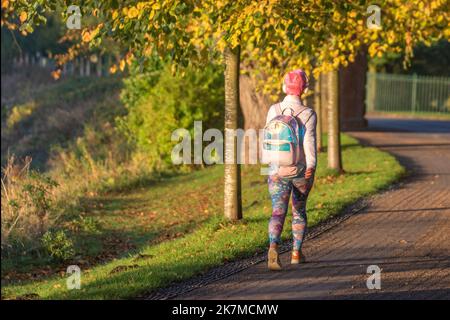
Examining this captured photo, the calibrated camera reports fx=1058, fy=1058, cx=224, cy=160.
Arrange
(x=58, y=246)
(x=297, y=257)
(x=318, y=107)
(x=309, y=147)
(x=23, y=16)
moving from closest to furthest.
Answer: (x=309, y=147), (x=297, y=257), (x=23, y=16), (x=58, y=246), (x=318, y=107)

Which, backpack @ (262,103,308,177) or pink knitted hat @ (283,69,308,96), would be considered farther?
pink knitted hat @ (283,69,308,96)

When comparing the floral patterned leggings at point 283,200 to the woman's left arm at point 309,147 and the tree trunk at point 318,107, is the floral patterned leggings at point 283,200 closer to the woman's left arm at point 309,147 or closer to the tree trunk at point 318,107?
the woman's left arm at point 309,147

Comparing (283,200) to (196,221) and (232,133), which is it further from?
(196,221)

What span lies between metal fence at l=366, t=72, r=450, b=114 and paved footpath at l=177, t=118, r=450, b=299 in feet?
101

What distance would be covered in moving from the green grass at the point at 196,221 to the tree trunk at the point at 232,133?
0.27 metres

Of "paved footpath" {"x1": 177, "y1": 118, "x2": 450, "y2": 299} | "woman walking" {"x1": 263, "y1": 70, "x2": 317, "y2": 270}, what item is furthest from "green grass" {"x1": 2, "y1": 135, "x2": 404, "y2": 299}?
"woman walking" {"x1": 263, "y1": 70, "x2": 317, "y2": 270}

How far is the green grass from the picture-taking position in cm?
1139

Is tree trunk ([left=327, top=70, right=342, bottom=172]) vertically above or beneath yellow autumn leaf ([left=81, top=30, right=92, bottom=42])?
beneath

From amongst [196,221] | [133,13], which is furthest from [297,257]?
[196,221]

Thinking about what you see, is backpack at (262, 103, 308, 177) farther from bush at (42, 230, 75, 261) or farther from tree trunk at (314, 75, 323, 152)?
tree trunk at (314, 75, 323, 152)

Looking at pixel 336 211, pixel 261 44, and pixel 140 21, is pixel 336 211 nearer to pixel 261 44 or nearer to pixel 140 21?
pixel 261 44

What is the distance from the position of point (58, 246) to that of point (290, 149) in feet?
24.6

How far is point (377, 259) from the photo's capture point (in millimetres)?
11664

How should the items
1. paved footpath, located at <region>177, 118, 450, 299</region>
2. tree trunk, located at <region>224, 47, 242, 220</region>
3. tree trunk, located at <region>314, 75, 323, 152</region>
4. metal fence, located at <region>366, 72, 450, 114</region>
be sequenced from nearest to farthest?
paved footpath, located at <region>177, 118, 450, 299</region>, tree trunk, located at <region>224, 47, 242, 220</region>, tree trunk, located at <region>314, 75, 323, 152</region>, metal fence, located at <region>366, 72, 450, 114</region>
